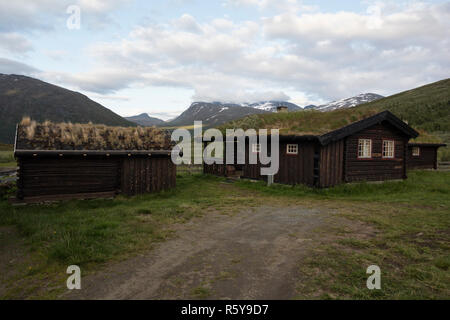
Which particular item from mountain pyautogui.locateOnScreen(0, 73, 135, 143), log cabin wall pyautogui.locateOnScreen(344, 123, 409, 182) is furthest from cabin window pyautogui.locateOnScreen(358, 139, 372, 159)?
mountain pyautogui.locateOnScreen(0, 73, 135, 143)

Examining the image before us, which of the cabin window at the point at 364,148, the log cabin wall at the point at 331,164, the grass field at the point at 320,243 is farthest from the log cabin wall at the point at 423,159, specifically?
the grass field at the point at 320,243

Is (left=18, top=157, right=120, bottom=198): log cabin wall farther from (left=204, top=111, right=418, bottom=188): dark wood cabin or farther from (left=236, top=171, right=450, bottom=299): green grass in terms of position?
(left=236, top=171, right=450, bottom=299): green grass

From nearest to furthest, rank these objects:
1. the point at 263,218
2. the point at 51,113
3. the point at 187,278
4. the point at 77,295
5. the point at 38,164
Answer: the point at 77,295 < the point at 187,278 < the point at 263,218 < the point at 38,164 < the point at 51,113

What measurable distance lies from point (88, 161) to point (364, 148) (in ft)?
51.6

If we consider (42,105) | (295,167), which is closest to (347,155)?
(295,167)

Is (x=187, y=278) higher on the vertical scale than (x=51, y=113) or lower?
lower

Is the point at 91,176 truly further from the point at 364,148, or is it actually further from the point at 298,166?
the point at 364,148

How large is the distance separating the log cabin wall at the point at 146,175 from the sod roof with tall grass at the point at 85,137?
0.71 meters

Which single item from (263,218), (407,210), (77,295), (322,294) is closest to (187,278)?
(77,295)

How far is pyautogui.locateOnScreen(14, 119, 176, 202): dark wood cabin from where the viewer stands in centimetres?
1150

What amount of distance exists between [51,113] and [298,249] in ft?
563

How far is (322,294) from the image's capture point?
404cm

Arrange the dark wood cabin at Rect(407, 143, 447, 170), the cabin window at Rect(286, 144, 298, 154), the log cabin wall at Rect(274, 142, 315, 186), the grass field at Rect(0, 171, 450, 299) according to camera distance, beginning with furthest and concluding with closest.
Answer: the dark wood cabin at Rect(407, 143, 447, 170)
the cabin window at Rect(286, 144, 298, 154)
the log cabin wall at Rect(274, 142, 315, 186)
the grass field at Rect(0, 171, 450, 299)
